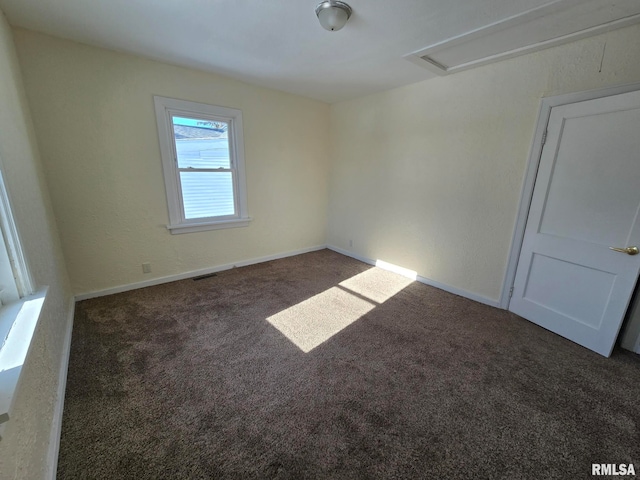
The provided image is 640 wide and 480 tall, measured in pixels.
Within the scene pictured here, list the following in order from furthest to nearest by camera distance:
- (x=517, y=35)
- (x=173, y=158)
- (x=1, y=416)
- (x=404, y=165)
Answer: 1. (x=404, y=165)
2. (x=173, y=158)
3. (x=517, y=35)
4. (x=1, y=416)

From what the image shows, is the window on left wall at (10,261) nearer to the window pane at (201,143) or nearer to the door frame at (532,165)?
the window pane at (201,143)

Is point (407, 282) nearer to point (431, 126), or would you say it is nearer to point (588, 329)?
point (588, 329)

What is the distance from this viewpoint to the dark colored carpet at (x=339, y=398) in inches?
50.8

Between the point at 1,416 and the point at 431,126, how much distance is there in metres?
3.68

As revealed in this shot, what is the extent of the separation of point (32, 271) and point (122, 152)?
1694 millimetres

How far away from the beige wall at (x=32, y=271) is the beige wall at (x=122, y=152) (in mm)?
184

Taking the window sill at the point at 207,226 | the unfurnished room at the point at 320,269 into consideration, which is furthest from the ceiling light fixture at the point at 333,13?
the window sill at the point at 207,226

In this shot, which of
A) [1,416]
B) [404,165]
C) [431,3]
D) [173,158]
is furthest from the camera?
[404,165]

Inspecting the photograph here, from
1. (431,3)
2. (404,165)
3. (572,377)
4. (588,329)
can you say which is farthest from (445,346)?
(431,3)

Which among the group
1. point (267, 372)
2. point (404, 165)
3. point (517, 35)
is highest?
point (517, 35)

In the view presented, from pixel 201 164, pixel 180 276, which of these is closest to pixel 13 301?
pixel 180 276

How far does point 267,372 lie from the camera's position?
72.8 inches

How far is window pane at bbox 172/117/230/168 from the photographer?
3068mm

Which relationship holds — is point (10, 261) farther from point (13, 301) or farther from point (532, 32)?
point (532, 32)
